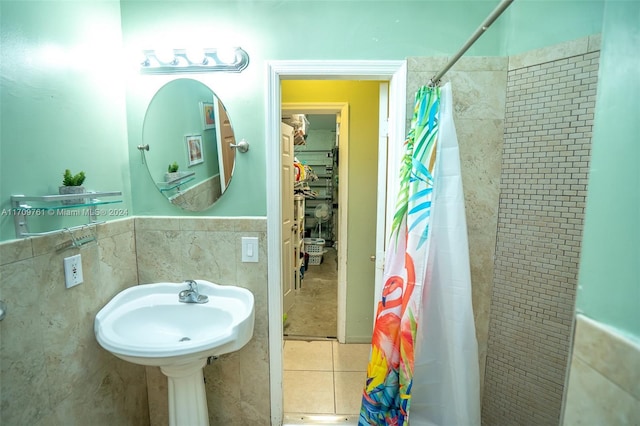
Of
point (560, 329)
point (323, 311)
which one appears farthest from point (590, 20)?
point (323, 311)

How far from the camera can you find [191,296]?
4.35ft

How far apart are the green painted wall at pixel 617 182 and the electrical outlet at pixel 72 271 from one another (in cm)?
158

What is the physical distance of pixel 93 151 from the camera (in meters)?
1.17

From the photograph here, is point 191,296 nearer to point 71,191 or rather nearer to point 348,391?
point 71,191

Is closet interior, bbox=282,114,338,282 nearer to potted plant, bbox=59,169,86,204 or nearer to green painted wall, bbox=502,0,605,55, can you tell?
green painted wall, bbox=502,0,605,55

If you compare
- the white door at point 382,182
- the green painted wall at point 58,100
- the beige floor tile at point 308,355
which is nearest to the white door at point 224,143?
the green painted wall at point 58,100

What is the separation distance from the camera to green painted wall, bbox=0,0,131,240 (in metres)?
0.85

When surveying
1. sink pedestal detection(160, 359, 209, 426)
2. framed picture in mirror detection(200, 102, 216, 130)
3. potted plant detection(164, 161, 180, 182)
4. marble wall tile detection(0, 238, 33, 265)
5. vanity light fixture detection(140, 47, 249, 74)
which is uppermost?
vanity light fixture detection(140, 47, 249, 74)

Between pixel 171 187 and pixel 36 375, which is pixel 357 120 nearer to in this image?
pixel 171 187

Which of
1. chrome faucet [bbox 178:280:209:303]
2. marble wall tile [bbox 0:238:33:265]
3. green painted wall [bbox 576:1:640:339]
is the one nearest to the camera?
green painted wall [bbox 576:1:640:339]

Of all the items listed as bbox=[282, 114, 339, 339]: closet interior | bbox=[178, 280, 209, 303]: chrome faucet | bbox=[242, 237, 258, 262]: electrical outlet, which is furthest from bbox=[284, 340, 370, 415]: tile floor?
bbox=[242, 237, 258, 262]: electrical outlet

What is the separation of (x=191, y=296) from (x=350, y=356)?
150 cm

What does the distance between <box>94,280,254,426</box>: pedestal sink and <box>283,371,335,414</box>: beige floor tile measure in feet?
2.13

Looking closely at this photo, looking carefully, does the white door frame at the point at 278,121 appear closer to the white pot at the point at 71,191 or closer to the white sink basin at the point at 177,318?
the white sink basin at the point at 177,318
